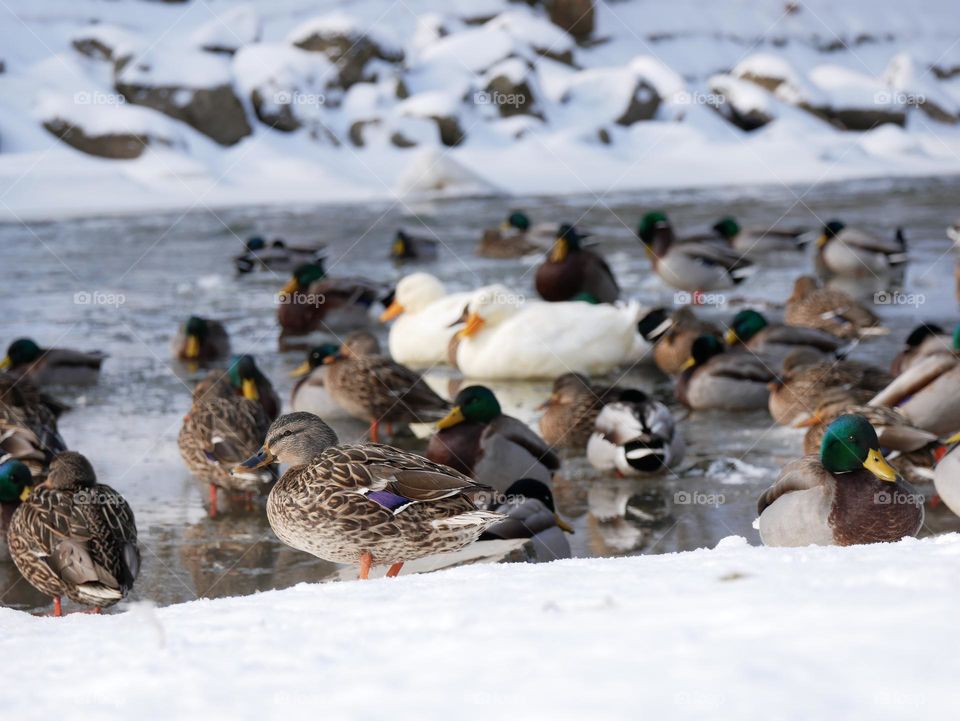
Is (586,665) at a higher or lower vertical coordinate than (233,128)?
higher

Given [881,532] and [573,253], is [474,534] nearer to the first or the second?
[881,532]

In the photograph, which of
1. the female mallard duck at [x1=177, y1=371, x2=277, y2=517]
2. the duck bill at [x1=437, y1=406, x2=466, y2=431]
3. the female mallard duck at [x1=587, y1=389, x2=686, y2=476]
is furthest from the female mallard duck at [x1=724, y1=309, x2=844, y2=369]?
the female mallard duck at [x1=177, y1=371, x2=277, y2=517]

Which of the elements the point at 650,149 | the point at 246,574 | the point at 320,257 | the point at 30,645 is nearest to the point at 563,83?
the point at 650,149

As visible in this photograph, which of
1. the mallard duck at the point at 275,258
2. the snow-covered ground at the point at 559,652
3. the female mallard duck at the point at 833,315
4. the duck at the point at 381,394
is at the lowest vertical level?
the mallard duck at the point at 275,258

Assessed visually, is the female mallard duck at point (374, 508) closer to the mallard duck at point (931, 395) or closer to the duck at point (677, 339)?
the mallard duck at point (931, 395)

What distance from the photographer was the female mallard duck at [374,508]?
13.4ft

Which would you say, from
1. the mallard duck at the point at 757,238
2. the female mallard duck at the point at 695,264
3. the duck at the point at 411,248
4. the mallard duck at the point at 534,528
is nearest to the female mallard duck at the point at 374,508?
the mallard duck at the point at 534,528

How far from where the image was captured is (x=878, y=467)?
428 cm

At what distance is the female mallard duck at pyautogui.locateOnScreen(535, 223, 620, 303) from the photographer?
10.2 meters

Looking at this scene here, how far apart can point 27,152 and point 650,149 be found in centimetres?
1250

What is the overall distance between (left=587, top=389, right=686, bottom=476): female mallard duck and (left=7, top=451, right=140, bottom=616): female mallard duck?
2.28 m

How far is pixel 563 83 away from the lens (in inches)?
1179

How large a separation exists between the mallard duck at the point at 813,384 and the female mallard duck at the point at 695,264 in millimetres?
4273

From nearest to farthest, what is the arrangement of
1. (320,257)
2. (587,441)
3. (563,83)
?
1. (587,441)
2. (320,257)
3. (563,83)
